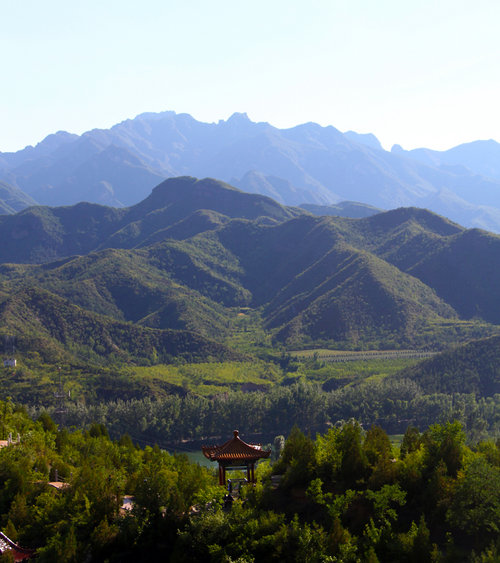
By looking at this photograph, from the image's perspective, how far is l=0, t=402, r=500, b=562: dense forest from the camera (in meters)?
43.6

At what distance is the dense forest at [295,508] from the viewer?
143 feet

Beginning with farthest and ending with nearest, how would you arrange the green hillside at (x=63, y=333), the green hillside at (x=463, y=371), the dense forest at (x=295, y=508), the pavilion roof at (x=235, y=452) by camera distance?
the green hillside at (x=63, y=333)
the green hillside at (x=463, y=371)
the pavilion roof at (x=235, y=452)
the dense forest at (x=295, y=508)

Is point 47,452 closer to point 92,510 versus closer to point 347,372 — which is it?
point 92,510

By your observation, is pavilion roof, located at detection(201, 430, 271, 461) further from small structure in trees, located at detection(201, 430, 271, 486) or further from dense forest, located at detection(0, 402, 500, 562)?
dense forest, located at detection(0, 402, 500, 562)

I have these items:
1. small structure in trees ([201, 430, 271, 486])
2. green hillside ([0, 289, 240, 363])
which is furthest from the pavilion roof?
green hillside ([0, 289, 240, 363])

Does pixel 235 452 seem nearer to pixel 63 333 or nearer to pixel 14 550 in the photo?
pixel 14 550

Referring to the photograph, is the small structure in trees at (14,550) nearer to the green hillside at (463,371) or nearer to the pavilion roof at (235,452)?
the pavilion roof at (235,452)

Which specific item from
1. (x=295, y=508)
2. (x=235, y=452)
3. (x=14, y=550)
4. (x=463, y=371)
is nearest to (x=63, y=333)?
(x=463, y=371)

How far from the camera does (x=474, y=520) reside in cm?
4341

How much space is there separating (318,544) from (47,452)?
3134cm

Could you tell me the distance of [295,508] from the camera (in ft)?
163

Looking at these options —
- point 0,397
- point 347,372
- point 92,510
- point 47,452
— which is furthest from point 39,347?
point 92,510

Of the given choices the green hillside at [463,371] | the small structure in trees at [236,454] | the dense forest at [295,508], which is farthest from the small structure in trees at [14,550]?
the green hillside at [463,371]

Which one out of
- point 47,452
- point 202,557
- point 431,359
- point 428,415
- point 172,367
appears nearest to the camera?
point 202,557
